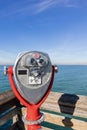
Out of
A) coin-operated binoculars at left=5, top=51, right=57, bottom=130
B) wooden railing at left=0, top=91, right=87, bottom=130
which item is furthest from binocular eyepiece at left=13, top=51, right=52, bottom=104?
wooden railing at left=0, top=91, right=87, bottom=130

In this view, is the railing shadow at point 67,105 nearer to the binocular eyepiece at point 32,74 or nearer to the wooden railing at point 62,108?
the wooden railing at point 62,108

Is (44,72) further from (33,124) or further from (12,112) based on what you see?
(12,112)

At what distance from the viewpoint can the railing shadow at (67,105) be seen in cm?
231

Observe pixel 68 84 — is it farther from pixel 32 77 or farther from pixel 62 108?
pixel 32 77

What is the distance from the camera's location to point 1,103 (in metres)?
2.18

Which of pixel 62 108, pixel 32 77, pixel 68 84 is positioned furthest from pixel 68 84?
pixel 32 77

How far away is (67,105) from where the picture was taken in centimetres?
237

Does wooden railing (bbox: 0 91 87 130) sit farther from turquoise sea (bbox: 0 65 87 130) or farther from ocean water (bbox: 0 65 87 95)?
ocean water (bbox: 0 65 87 95)

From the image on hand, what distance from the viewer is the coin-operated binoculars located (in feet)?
5.59

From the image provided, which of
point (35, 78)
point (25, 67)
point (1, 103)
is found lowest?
point (1, 103)

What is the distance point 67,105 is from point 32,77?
2.76ft

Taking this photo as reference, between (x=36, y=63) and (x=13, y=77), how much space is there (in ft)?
0.82

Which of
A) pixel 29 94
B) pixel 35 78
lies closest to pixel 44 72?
pixel 35 78

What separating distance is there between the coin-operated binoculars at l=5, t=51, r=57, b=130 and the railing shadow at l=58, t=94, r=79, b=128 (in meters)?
0.60
